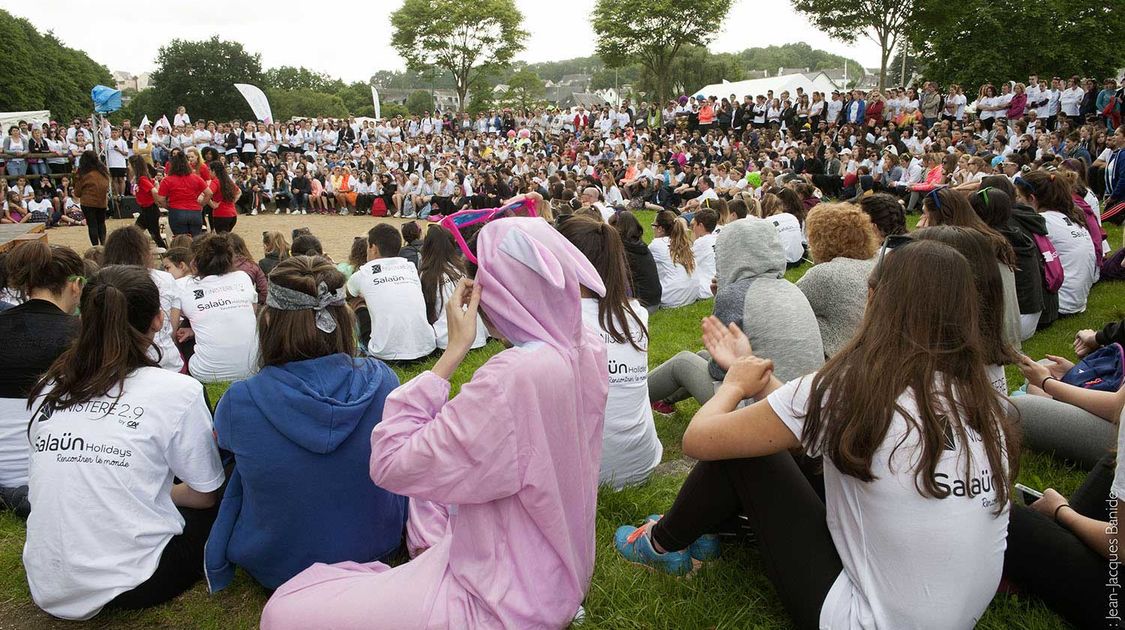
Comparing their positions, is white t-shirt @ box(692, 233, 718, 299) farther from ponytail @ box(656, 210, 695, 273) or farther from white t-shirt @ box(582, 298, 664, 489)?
white t-shirt @ box(582, 298, 664, 489)

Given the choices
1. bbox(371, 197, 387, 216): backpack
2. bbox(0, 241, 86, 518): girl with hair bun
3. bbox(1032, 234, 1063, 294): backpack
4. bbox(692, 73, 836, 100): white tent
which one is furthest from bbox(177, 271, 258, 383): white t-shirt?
bbox(692, 73, 836, 100): white tent

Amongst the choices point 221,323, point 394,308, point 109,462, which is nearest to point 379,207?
point 394,308

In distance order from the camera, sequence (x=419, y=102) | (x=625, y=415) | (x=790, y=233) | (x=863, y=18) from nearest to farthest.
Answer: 1. (x=625, y=415)
2. (x=790, y=233)
3. (x=863, y=18)
4. (x=419, y=102)

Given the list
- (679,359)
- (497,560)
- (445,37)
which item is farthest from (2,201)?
(445,37)

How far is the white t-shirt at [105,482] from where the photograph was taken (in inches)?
103

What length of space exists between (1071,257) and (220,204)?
11143mm

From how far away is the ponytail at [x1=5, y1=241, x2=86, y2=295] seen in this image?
3.60 meters

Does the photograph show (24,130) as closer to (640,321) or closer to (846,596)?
(640,321)

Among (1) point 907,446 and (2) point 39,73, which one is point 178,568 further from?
(2) point 39,73

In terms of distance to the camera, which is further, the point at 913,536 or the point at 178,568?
the point at 178,568

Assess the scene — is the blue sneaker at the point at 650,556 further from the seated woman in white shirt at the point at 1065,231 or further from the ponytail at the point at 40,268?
the seated woman in white shirt at the point at 1065,231

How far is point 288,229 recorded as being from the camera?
1844 centimetres

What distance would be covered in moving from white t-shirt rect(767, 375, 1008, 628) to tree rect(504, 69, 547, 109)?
56.4 metres

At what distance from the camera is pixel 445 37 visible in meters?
51.9
